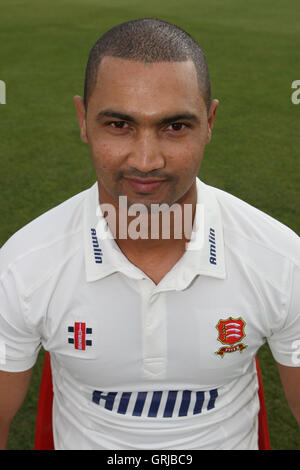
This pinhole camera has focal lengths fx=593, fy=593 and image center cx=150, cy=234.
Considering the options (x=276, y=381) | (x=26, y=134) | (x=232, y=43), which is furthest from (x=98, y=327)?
(x=232, y=43)

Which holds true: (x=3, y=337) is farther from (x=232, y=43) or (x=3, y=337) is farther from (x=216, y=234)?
(x=232, y=43)

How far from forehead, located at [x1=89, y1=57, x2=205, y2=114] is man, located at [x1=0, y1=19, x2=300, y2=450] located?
6 centimetres

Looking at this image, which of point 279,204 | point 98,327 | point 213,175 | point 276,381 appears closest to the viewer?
point 98,327

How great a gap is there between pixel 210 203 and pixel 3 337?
558 mm

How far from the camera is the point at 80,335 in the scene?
4.23 feet

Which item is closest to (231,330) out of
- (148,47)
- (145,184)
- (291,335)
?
(291,335)

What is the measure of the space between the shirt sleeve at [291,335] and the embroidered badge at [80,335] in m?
0.43

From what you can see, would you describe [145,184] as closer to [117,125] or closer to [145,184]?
[145,184]

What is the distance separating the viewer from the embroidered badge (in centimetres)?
129

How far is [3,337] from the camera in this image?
4.34ft

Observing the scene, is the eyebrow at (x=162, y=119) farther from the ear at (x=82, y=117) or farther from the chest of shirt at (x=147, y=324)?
the chest of shirt at (x=147, y=324)

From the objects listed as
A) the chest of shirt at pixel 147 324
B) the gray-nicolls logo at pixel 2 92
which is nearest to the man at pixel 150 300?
the chest of shirt at pixel 147 324

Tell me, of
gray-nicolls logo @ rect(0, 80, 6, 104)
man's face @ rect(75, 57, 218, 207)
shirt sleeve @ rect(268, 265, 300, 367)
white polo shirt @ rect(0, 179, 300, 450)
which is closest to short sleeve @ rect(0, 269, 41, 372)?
white polo shirt @ rect(0, 179, 300, 450)

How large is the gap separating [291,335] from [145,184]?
1.68 feet
